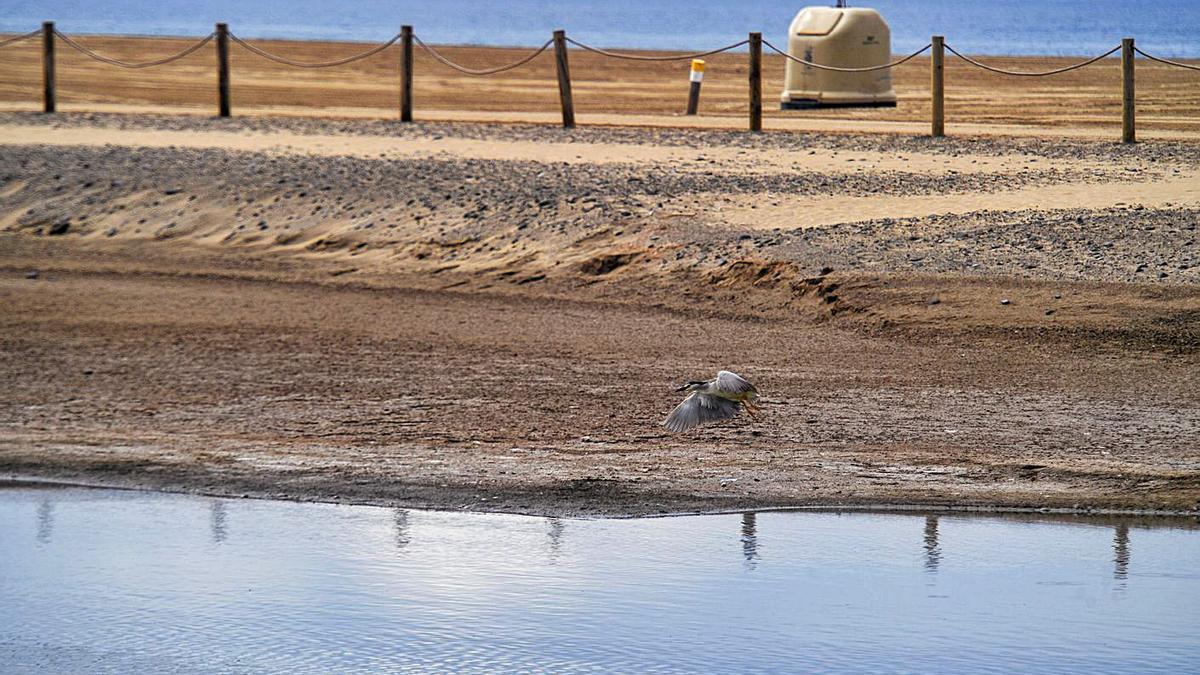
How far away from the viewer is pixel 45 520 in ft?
24.5

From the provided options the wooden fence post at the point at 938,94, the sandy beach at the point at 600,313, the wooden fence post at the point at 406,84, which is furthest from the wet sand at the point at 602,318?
the wooden fence post at the point at 406,84

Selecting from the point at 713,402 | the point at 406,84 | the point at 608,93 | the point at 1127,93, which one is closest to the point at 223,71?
the point at 406,84

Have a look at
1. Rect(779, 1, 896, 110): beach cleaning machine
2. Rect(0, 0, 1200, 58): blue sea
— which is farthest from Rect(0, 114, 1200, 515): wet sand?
Rect(0, 0, 1200, 58): blue sea

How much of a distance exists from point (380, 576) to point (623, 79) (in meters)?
24.8

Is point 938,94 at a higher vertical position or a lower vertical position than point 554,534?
higher

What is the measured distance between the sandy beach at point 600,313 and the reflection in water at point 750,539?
7.3 inches

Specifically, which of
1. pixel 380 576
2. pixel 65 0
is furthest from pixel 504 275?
pixel 65 0

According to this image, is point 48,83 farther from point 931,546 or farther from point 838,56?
point 931,546

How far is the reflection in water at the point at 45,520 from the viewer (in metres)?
7.23

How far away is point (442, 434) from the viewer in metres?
8.76

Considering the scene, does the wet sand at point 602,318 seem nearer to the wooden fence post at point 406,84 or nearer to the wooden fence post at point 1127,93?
the wooden fence post at point 1127,93

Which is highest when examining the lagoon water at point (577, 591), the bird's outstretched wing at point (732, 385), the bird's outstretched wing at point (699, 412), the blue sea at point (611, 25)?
the blue sea at point (611, 25)

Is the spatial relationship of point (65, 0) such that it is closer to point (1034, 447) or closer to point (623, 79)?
point (623, 79)

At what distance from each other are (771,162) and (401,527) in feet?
32.8
